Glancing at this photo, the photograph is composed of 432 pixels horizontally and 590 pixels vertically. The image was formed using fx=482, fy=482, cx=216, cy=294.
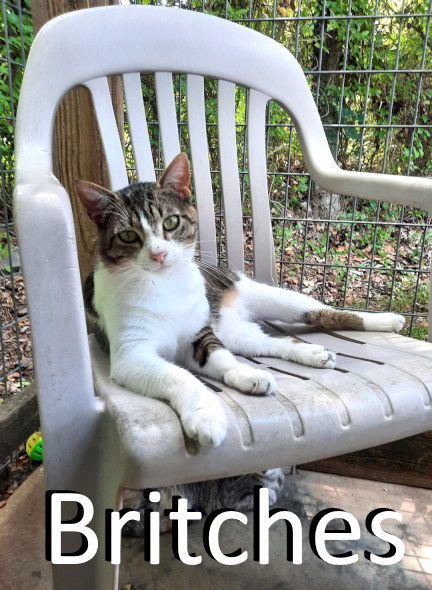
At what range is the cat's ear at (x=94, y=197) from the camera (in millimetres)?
929

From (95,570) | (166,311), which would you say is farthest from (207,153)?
(95,570)

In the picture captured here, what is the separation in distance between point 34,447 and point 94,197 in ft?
3.10

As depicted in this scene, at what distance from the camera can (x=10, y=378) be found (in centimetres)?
172

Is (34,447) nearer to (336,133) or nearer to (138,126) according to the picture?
(138,126)

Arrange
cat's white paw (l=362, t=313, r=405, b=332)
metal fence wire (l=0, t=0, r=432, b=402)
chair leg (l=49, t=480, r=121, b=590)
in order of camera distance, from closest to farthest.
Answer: chair leg (l=49, t=480, r=121, b=590)
cat's white paw (l=362, t=313, r=405, b=332)
metal fence wire (l=0, t=0, r=432, b=402)

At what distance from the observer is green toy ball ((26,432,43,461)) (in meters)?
1.52

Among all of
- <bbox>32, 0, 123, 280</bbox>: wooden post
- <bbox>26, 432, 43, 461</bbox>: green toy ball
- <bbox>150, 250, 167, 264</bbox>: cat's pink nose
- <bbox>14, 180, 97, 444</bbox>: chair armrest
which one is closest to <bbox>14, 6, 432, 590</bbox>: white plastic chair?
<bbox>14, 180, 97, 444</bbox>: chair armrest

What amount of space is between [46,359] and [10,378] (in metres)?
1.15

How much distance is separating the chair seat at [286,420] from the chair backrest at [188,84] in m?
0.56

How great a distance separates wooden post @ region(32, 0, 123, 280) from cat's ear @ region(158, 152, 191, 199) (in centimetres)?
34

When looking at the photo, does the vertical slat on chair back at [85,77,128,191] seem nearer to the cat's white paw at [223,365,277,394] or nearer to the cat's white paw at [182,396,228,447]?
the cat's white paw at [223,365,277,394]

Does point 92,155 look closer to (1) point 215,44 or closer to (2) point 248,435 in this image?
(1) point 215,44

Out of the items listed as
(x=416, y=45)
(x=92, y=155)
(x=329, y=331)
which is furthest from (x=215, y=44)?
(x=416, y=45)

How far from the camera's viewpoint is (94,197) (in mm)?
954
